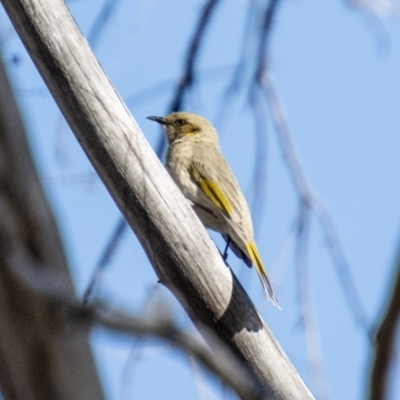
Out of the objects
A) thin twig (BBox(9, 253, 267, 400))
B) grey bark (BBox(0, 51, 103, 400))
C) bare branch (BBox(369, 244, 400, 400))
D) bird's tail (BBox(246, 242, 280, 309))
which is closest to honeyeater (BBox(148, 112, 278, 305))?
bird's tail (BBox(246, 242, 280, 309))

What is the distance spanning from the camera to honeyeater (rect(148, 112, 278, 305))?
15.3 feet

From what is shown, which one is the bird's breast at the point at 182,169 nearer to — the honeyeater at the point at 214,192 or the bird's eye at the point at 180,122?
the honeyeater at the point at 214,192

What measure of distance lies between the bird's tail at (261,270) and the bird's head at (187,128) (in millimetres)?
1643

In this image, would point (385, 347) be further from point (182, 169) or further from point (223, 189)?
point (182, 169)

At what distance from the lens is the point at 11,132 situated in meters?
1.63

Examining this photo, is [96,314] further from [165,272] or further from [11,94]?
[165,272]

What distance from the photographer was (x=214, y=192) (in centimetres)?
504

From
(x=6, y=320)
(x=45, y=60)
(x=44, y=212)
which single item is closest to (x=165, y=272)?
(x=45, y=60)

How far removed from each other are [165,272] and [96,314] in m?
1.62

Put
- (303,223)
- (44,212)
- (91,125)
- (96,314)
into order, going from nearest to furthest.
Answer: (96,314), (44,212), (91,125), (303,223)

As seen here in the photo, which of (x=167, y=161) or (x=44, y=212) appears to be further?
(x=167, y=161)

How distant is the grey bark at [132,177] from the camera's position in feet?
9.18

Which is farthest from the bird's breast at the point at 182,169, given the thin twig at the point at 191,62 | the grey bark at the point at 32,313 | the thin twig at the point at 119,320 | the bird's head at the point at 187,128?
the thin twig at the point at 119,320

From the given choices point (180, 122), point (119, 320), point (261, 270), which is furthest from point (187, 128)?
point (119, 320)
